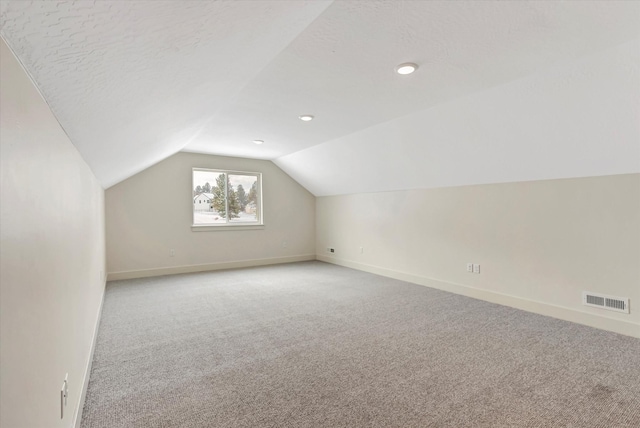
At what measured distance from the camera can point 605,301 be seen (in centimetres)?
293

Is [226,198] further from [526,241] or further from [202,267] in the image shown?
[526,241]

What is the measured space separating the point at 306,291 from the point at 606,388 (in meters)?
3.06

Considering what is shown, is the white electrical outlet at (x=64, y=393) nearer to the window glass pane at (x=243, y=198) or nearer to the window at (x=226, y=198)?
the window at (x=226, y=198)

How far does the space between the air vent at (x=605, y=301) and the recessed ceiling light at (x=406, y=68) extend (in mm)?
2689

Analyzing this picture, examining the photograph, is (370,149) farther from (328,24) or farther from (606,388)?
(606,388)

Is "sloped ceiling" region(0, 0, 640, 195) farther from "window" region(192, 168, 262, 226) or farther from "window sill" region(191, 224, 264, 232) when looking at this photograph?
"window sill" region(191, 224, 264, 232)

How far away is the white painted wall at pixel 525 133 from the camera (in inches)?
87.8

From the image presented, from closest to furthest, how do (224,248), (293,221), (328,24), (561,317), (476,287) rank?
(328,24), (561,317), (476,287), (224,248), (293,221)

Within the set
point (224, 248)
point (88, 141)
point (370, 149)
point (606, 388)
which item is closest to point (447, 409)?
point (606, 388)

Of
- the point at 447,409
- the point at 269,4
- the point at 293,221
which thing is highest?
the point at 269,4

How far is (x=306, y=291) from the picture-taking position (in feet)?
14.2

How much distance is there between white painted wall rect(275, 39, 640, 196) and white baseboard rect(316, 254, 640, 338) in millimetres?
1324

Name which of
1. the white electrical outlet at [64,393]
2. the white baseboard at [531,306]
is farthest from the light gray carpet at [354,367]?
the white electrical outlet at [64,393]

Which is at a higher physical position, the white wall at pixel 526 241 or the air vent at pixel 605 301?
the white wall at pixel 526 241
